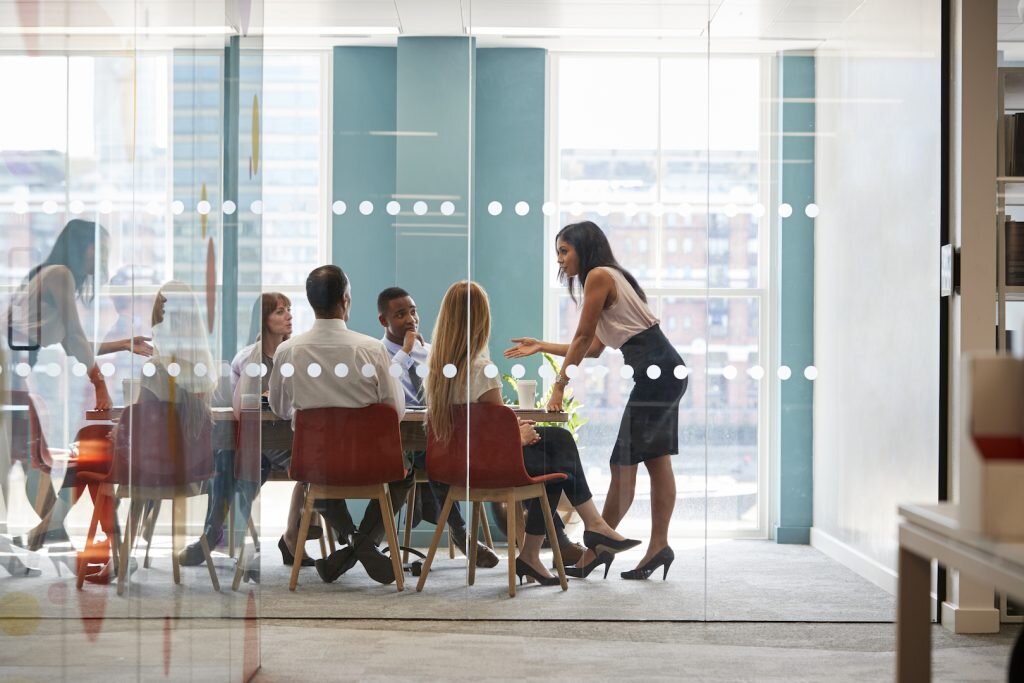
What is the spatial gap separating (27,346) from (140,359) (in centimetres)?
26

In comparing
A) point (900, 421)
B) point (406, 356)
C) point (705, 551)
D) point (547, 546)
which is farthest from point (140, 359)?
point (900, 421)

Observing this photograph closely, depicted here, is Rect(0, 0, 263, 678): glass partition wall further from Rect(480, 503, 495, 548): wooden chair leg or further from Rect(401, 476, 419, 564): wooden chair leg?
Rect(480, 503, 495, 548): wooden chair leg

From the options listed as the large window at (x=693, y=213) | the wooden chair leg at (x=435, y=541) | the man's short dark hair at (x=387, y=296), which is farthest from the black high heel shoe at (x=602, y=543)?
the man's short dark hair at (x=387, y=296)

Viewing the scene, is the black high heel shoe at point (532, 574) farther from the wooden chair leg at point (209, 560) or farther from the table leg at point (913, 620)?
the table leg at point (913, 620)

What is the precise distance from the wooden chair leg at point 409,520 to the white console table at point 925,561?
2.49 metres

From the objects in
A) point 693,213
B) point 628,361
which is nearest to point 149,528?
point 628,361

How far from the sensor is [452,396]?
4.04 m

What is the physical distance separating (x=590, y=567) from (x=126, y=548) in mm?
2129

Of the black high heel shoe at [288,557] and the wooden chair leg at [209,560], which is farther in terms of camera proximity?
the black high heel shoe at [288,557]

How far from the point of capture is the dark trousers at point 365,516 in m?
4.01

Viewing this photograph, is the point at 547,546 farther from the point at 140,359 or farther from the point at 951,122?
the point at 951,122

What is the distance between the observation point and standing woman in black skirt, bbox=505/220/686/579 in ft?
13.3

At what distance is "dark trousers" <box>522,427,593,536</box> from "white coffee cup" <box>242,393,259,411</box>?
129 centimetres

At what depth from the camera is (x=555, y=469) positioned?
4.03 meters
